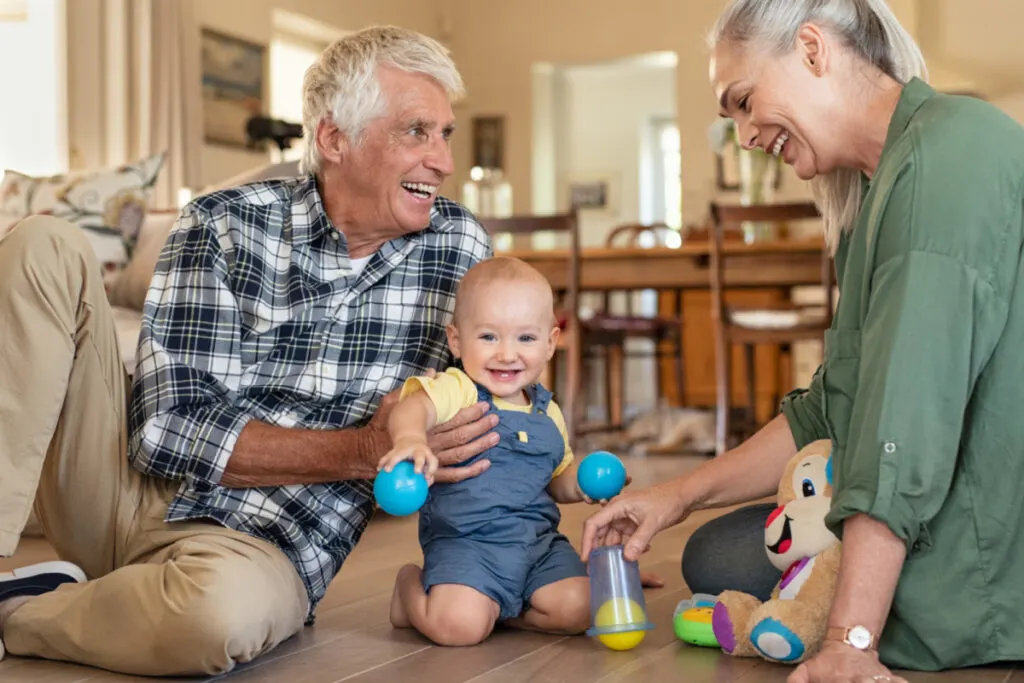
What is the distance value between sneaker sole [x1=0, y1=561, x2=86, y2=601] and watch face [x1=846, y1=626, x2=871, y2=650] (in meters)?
1.17

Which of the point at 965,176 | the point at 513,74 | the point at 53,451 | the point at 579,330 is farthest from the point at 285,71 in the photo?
the point at 965,176

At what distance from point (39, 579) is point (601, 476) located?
894mm

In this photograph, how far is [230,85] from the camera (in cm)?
727

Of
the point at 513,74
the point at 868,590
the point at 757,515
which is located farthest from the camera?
the point at 513,74

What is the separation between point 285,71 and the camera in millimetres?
8172

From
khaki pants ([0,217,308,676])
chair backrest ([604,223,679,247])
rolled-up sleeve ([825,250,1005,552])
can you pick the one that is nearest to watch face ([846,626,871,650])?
rolled-up sleeve ([825,250,1005,552])

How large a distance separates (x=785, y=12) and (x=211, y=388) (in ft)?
3.19

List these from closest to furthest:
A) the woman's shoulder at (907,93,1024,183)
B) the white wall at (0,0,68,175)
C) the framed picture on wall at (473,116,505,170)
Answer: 1. the woman's shoulder at (907,93,1024,183)
2. the white wall at (0,0,68,175)
3. the framed picture on wall at (473,116,505,170)

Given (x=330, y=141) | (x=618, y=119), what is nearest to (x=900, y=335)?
(x=330, y=141)

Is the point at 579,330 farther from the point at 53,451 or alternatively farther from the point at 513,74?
the point at 513,74

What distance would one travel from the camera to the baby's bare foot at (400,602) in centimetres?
191

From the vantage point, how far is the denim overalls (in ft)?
5.96

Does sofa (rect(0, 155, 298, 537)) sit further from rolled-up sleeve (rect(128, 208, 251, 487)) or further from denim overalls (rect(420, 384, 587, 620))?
denim overalls (rect(420, 384, 587, 620))

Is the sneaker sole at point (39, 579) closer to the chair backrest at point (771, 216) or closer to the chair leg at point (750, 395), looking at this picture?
the chair backrest at point (771, 216)
